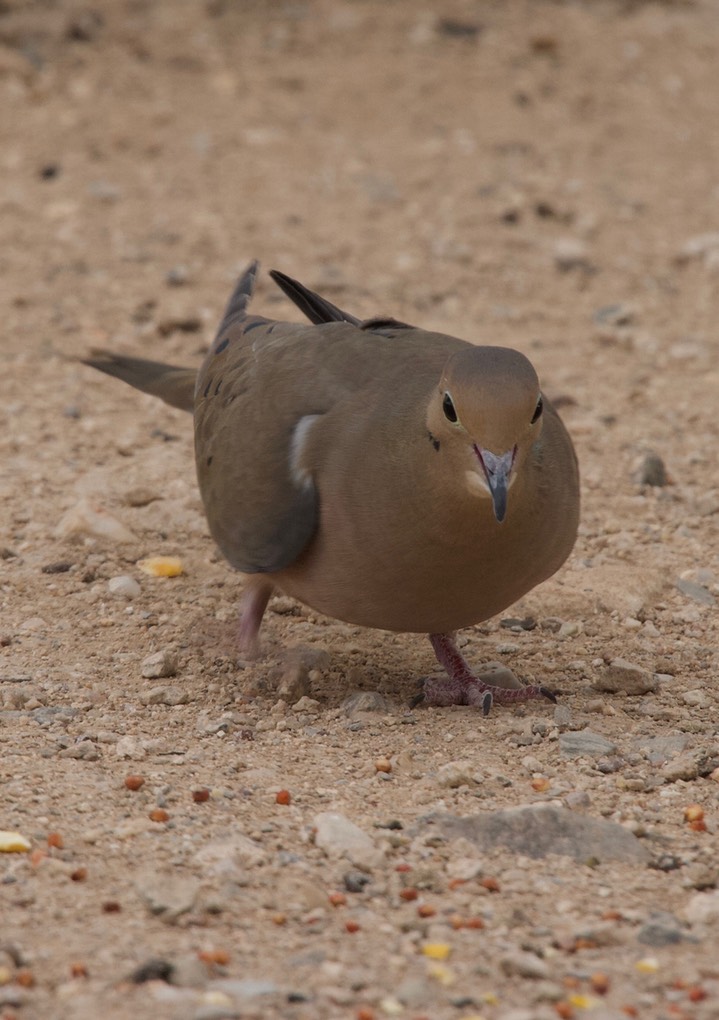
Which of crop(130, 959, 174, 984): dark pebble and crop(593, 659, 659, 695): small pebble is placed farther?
crop(593, 659, 659, 695): small pebble

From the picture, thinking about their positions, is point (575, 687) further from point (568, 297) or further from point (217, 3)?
point (217, 3)

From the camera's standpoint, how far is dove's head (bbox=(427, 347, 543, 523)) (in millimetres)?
4047

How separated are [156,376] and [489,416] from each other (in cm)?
253

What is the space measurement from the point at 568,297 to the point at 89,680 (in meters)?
4.53

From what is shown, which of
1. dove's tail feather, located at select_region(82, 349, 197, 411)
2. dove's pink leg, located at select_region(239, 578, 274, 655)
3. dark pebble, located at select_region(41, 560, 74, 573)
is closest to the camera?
dove's pink leg, located at select_region(239, 578, 274, 655)

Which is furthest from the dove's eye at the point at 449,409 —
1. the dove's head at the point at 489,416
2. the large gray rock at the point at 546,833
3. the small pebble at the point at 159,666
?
the small pebble at the point at 159,666

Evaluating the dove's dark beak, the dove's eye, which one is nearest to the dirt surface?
the dove's dark beak

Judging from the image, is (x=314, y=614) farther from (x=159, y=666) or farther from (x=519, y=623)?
(x=159, y=666)

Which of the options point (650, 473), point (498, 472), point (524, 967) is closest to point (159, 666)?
point (498, 472)

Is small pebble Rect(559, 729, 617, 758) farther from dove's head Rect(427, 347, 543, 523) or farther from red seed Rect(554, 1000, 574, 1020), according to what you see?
red seed Rect(554, 1000, 574, 1020)

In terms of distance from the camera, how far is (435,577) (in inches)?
172

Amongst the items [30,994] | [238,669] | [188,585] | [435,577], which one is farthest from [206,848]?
[188,585]

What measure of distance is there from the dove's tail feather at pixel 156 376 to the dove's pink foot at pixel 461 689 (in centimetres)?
167

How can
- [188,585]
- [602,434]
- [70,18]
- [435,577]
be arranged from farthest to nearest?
[70,18] → [602,434] → [188,585] → [435,577]
